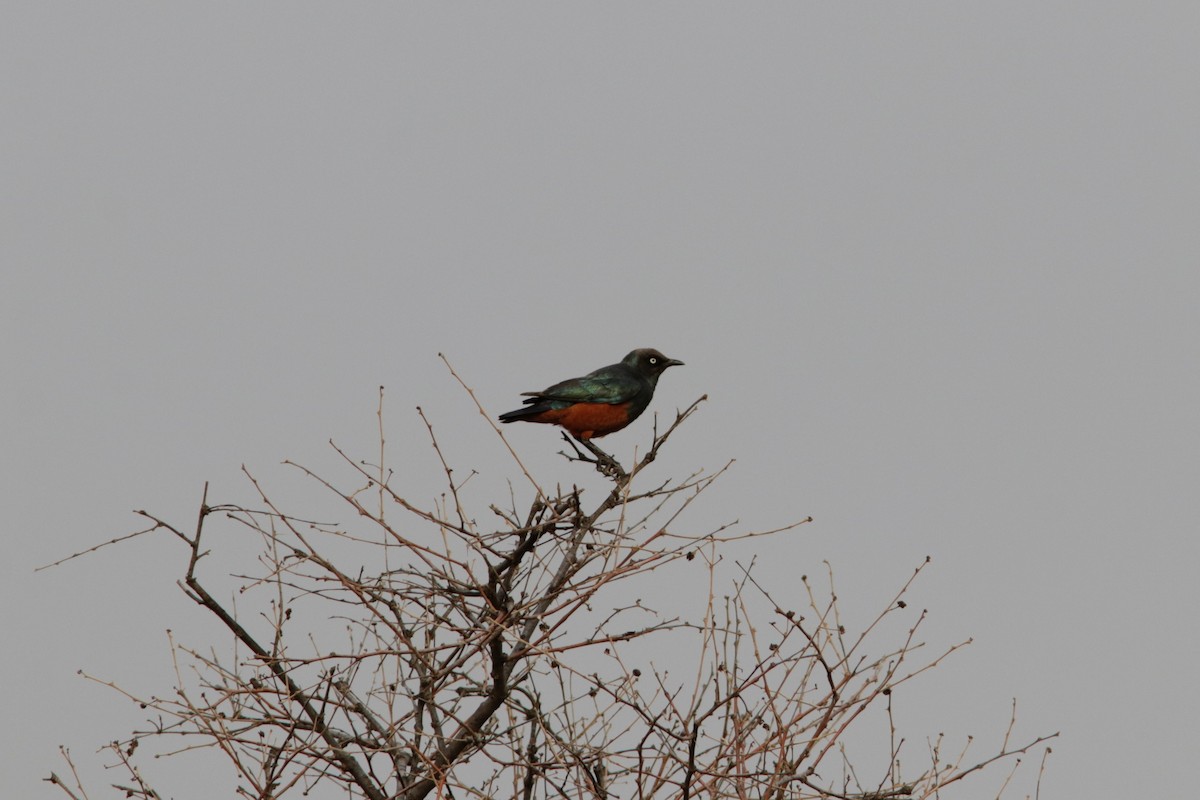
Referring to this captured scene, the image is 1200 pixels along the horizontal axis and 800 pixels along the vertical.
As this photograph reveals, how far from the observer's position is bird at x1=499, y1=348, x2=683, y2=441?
816 centimetres

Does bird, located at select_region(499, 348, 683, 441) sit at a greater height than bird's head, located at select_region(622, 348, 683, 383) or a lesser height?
lesser

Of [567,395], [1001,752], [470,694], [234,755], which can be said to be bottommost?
[1001,752]

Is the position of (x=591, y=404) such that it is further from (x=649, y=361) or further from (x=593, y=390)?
(x=649, y=361)

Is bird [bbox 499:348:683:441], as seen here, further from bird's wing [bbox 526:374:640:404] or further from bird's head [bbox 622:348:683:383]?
bird's head [bbox 622:348:683:383]

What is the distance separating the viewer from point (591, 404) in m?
8.23

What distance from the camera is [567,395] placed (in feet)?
26.7

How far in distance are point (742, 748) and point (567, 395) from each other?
3.29 meters

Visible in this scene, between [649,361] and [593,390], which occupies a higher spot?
[649,361]

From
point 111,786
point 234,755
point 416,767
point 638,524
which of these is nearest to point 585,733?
point 416,767

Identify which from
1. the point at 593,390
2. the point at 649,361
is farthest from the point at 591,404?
the point at 649,361

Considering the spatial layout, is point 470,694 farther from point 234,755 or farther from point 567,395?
point 567,395

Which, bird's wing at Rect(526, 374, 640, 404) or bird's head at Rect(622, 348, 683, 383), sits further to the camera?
bird's head at Rect(622, 348, 683, 383)

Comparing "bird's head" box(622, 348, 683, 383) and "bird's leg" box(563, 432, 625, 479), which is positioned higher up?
"bird's head" box(622, 348, 683, 383)

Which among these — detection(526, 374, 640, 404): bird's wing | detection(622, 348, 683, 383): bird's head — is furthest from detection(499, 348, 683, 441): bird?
detection(622, 348, 683, 383): bird's head
